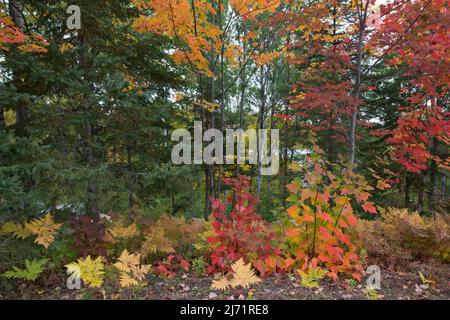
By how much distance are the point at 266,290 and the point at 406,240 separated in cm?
249

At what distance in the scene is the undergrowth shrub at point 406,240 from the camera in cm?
372

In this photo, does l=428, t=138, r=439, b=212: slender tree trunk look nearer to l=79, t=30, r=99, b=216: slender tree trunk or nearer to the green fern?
l=79, t=30, r=99, b=216: slender tree trunk

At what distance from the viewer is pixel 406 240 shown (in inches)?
157

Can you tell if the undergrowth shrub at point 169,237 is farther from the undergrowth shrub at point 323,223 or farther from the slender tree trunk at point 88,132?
the undergrowth shrub at point 323,223

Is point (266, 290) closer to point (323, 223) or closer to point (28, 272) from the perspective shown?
point (323, 223)

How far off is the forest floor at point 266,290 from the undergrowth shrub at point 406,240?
1.27 feet

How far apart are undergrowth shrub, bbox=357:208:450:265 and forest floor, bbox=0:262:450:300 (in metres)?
0.39

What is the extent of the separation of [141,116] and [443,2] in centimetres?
483

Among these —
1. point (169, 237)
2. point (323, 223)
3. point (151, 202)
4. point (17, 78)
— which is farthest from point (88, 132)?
point (323, 223)

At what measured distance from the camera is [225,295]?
113 inches

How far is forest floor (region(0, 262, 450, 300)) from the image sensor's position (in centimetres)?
286

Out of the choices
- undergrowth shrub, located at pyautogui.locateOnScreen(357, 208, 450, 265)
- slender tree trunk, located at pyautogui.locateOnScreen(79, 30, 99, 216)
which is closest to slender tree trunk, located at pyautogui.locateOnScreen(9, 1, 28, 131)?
slender tree trunk, located at pyautogui.locateOnScreen(79, 30, 99, 216)
